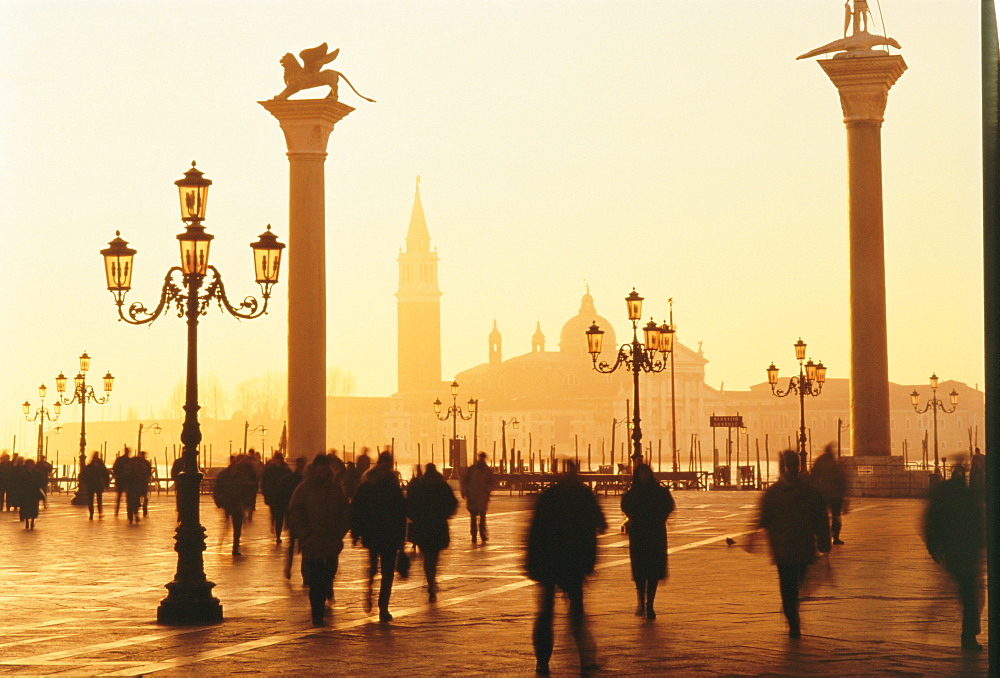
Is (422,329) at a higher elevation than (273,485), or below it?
higher

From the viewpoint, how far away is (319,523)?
11.1 m

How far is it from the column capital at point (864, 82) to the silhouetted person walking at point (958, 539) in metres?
20.3

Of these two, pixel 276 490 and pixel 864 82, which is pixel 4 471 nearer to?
pixel 276 490

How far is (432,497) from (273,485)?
711 centimetres

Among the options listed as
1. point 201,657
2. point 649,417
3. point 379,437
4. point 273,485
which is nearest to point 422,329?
point 379,437

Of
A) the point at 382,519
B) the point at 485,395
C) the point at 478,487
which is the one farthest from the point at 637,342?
the point at 485,395

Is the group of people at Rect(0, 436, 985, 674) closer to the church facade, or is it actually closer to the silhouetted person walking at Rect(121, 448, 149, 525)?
the silhouetted person walking at Rect(121, 448, 149, 525)

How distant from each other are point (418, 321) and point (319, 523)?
12821cm

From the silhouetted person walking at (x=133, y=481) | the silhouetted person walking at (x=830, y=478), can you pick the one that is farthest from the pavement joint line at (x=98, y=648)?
the silhouetted person walking at (x=133, y=481)

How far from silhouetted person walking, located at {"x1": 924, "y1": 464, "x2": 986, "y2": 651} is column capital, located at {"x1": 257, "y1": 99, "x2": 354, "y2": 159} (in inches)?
814

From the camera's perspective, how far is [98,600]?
1255cm

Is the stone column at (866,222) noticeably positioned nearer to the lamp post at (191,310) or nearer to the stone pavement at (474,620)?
the stone pavement at (474,620)

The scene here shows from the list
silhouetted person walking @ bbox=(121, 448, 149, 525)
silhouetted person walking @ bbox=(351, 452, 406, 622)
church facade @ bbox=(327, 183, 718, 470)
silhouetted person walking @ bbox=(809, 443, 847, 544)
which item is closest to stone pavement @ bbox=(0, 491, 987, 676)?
silhouetted person walking @ bbox=(351, 452, 406, 622)

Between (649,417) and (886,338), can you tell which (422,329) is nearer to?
(649,417)
